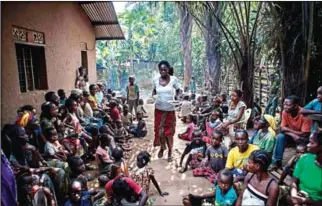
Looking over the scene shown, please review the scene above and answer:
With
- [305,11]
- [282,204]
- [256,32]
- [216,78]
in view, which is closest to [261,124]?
[282,204]

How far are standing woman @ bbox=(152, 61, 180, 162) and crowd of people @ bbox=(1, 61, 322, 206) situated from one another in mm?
15

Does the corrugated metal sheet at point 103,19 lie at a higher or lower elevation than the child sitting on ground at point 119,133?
higher

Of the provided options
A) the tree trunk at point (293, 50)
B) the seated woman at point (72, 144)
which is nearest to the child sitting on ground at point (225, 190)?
the seated woman at point (72, 144)

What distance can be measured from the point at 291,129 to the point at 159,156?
204 centimetres

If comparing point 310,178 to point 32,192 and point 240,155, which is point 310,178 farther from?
point 32,192

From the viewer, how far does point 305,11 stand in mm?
4070

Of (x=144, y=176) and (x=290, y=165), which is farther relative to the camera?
(x=144, y=176)

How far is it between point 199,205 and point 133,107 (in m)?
5.66

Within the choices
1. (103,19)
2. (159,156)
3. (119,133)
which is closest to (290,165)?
(159,156)

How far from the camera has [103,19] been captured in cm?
917

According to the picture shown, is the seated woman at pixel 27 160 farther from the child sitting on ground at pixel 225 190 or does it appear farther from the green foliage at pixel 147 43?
the green foliage at pixel 147 43

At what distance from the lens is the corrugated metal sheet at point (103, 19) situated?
26.3ft

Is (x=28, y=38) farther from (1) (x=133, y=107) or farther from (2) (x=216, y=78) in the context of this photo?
(2) (x=216, y=78)

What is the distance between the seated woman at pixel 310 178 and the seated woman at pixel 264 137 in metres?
1.04
